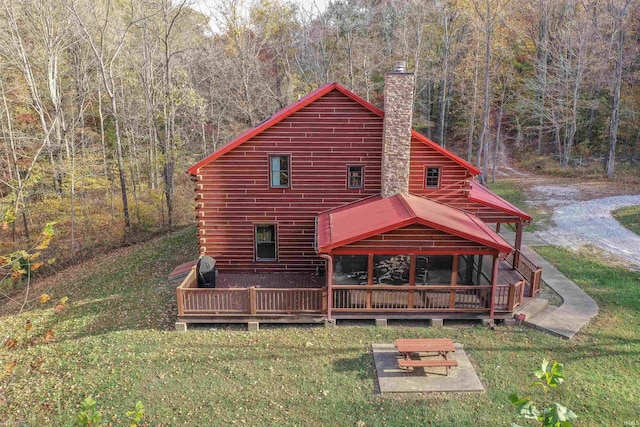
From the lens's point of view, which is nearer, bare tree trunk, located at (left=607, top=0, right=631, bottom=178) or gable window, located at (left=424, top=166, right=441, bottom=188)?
gable window, located at (left=424, top=166, right=441, bottom=188)

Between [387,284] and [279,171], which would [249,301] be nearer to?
[387,284]

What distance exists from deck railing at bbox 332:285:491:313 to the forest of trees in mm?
15264

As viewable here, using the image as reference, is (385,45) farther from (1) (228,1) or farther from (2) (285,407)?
(2) (285,407)

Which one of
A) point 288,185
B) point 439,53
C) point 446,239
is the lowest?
point 446,239

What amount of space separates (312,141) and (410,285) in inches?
237

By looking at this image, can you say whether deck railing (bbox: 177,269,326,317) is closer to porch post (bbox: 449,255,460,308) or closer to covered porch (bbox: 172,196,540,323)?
covered porch (bbox: 172,196,540,323)

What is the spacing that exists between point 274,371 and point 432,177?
28.2ft

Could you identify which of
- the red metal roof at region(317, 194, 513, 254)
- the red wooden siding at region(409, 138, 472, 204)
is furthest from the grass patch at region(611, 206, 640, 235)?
the red metal roof at region(317, 194, 513, 254)

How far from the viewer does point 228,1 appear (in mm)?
29906

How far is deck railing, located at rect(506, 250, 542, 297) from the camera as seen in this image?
13.6 m

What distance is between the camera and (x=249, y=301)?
12500 mm

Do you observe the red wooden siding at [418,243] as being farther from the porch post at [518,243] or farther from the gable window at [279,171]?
the gable window at [279,171]

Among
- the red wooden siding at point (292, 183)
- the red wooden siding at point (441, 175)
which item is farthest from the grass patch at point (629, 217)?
the red wooden siding at point (292, 183)

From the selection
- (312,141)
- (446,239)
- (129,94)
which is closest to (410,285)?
(446,239)
